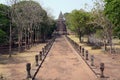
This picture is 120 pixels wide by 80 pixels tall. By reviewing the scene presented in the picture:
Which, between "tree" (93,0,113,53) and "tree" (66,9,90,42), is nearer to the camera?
"tree" (93,0,113,53)

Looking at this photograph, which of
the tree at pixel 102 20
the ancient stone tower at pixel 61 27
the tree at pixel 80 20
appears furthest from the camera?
the ancient stone tower at pixel 61 27

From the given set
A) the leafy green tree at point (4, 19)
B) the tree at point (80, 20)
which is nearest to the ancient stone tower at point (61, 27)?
the tree at point (80, 20)

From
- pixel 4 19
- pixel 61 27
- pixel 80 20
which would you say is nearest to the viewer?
pixel 4 19

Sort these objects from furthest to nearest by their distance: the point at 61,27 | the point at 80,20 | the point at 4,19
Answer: the point at 61,27 → the point at 80,20 → the point at 4,19

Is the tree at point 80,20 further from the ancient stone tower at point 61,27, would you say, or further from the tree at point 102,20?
the ancient stone tower at point 61,27

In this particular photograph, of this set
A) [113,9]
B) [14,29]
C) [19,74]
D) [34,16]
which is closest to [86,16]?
[34,16]

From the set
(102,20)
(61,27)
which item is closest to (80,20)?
(102,20)

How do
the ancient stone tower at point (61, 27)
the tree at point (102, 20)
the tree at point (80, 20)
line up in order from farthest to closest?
the ancient stone tower at point (61, 27)
the tree at point (80, 20)
the tree at point (102, 20)

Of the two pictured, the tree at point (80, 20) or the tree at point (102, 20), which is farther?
the tree at point (80, 20)

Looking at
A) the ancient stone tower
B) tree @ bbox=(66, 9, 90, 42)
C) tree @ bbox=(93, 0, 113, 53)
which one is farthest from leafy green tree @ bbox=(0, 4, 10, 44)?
the ancient stone tower

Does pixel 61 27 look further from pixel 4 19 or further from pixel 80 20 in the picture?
pixel 4 19

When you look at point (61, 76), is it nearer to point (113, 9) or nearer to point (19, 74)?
point (19, 74)

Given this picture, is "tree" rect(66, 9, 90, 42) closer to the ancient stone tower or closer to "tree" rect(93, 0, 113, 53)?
"tree" rect(93, 0, 113, 53)

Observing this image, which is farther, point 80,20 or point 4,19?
point 80,20
